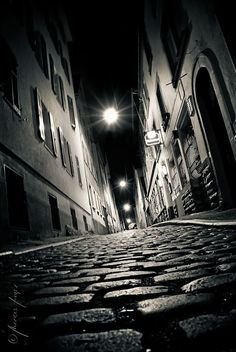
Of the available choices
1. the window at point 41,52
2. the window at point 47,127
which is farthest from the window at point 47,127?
the window at point 41,52

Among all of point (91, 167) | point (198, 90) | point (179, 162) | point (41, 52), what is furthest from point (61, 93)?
point (91, 167)

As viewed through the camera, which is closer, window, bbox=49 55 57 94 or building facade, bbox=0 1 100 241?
building facade, bbox=0 1 100 241

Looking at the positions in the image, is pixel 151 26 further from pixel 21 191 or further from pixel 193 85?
pixel 21 191

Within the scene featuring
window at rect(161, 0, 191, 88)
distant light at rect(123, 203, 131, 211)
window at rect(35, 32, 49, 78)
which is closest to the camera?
window at rect(161, 0, 191, 88)

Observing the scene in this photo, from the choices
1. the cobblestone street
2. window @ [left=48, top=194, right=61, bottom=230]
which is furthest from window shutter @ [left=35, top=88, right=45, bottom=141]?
the cobblestone street

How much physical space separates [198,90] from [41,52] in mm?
7745

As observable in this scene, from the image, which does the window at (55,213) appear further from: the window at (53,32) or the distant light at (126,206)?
the distant light at (126,206)

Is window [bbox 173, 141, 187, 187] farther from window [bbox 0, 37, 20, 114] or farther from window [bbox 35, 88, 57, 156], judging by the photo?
window [bbox 0, 37, 20, 114]

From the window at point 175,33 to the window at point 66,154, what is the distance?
18.8 feet

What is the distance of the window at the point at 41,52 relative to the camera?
12.2 m

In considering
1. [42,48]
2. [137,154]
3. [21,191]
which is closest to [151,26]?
[42,48]

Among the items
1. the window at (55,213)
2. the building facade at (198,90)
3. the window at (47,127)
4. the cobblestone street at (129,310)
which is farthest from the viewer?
the window at (47,127)

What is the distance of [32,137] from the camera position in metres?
8.97

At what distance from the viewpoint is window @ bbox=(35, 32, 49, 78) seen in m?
12.2
